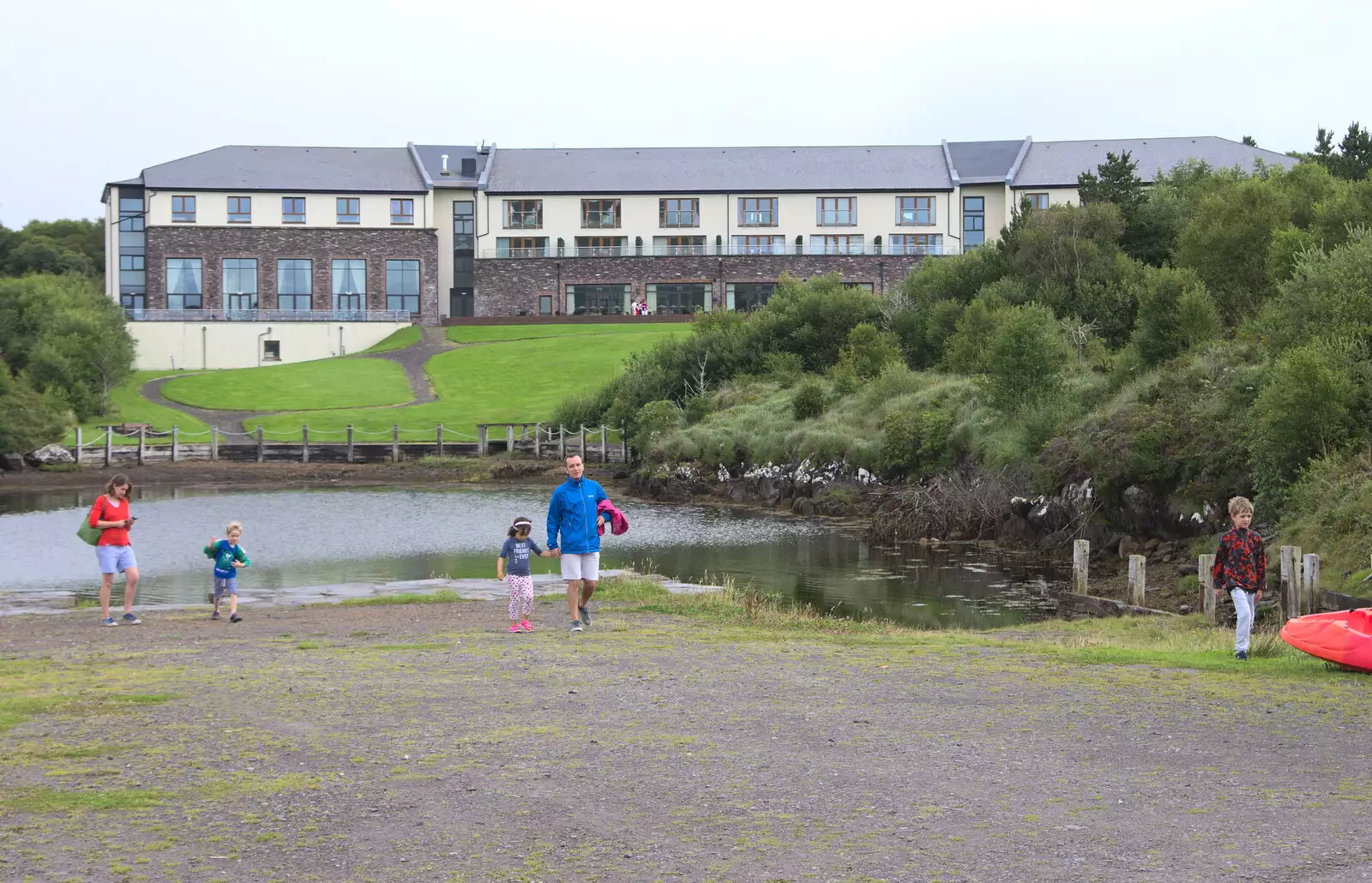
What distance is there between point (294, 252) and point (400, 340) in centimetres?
991

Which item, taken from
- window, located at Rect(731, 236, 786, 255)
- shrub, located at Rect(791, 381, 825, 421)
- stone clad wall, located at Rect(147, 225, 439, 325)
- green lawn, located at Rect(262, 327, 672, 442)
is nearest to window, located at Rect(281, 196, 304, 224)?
stone clad wall, located at Rect(147, 225, 439, 325)

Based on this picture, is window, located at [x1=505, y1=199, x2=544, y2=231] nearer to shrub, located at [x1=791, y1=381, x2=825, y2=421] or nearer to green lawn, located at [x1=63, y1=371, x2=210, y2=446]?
green lawn, located at [x1=63, y1=371, x2=210, y2=446]

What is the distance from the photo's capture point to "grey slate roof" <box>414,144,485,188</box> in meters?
88.2

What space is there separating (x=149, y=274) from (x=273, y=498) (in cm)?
4495

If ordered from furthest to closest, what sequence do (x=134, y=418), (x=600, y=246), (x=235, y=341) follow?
1. (x=600, y=246)
2. (x=235, y=341)
3. (x=134, y=418)

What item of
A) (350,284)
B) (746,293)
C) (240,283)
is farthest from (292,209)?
(746,293)

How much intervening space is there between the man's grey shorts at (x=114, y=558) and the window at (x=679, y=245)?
72.0 m

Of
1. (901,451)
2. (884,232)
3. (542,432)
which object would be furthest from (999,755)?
(884,232)

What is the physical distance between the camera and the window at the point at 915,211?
87125mm

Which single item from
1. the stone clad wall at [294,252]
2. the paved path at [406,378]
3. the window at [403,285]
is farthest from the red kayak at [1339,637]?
the window at [403,285]

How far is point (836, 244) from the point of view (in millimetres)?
87125

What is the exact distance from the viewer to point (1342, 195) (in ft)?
126

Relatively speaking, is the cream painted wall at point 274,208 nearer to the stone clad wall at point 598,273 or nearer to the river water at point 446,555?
the stone clad wall at point 598,273

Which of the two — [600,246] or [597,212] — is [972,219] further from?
[597,212]
